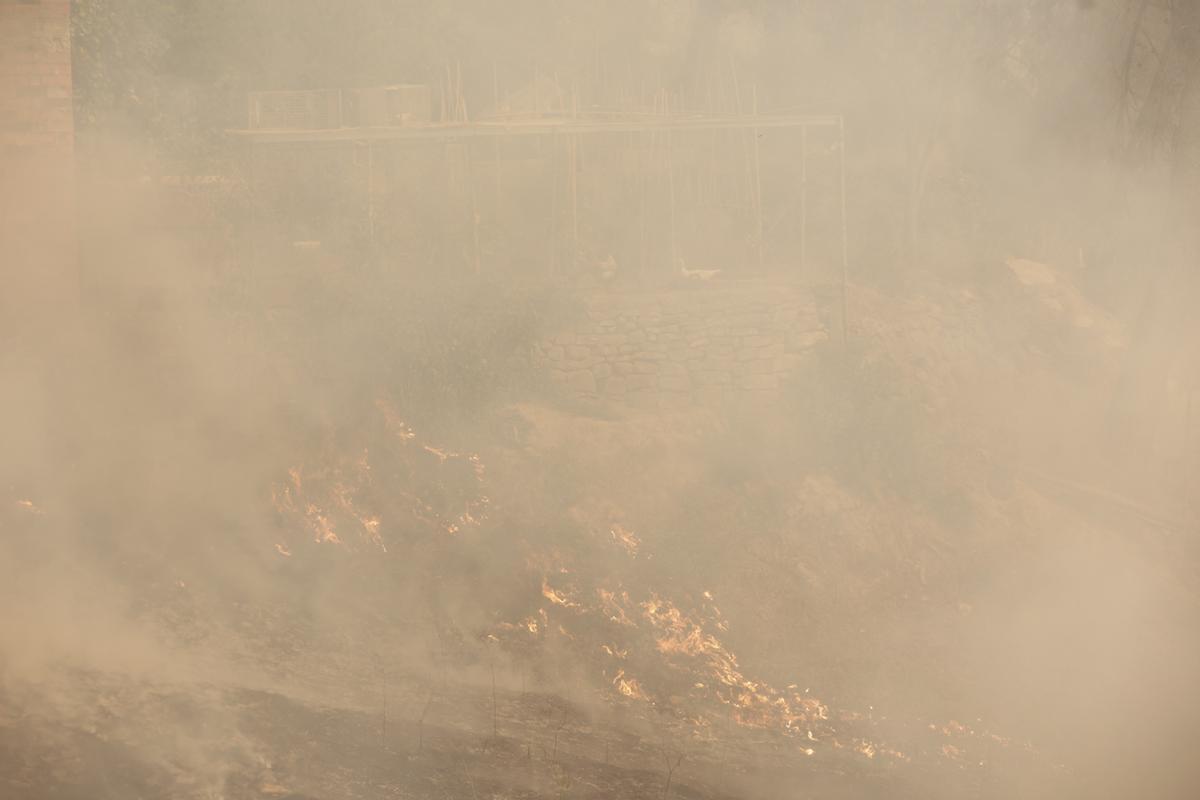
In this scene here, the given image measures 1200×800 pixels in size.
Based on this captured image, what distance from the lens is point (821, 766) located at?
4.62 meters

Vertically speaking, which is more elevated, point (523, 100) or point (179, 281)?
point (523, 100)

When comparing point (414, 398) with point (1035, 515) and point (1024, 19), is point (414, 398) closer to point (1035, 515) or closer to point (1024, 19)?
point (1035, 515)

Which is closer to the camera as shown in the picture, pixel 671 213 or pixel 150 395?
pixel 150 395

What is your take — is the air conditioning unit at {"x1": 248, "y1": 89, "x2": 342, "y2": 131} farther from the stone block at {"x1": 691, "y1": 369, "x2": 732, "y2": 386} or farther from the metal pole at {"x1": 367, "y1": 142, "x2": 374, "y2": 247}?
the stone block at {"x1": 691, "y1": 369, "x2": 732, "y2": 386}

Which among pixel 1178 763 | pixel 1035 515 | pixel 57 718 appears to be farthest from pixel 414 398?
pixel 1178 763

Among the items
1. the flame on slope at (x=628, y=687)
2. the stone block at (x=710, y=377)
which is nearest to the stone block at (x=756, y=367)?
the stone block at (x=710, y=377)

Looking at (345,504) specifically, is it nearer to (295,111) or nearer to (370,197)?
(370,197)

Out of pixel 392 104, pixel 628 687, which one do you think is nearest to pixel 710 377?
pixel 628 687

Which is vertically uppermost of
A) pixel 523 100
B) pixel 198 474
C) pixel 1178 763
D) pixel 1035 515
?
pixel 523 100

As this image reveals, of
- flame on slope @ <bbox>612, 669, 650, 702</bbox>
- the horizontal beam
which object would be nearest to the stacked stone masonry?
the horizontal beam

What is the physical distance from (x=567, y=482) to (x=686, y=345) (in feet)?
4.86

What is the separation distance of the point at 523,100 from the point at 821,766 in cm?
721

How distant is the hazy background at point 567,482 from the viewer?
176 inches

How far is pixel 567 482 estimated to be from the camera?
21.0 feet
